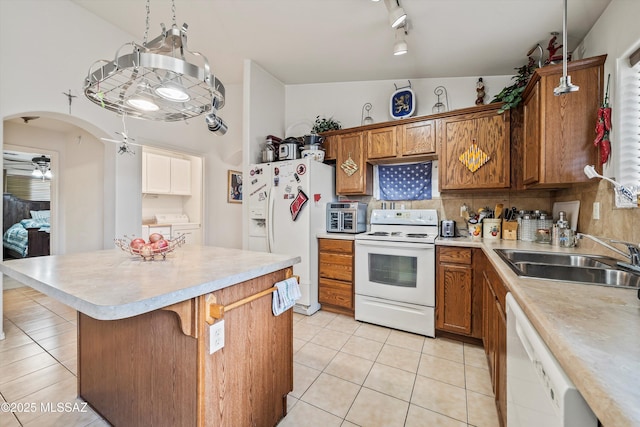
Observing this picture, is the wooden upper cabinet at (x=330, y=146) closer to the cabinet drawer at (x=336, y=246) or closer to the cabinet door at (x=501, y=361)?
the cabinet drawer at (x=336, y=246)

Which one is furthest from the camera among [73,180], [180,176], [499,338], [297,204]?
[180,176]

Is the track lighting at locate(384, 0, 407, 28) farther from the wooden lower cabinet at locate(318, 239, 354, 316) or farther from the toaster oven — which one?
the wooden lower cabinet at locate(318, 239, 354, 316)

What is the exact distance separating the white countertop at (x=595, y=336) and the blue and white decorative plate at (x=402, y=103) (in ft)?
8.07

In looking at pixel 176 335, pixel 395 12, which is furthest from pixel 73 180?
pixel 395 12

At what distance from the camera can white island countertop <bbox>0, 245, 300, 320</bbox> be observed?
844 mm

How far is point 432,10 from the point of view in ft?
7.09

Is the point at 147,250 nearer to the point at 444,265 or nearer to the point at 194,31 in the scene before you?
the point at 444,265

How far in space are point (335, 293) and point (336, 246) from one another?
0.54 metres

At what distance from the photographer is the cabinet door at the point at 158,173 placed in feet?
15.8

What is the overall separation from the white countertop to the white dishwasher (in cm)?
3

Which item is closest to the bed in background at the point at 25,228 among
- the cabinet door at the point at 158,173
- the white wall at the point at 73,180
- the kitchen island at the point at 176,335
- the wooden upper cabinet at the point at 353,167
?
the white wall at the point at 73,180

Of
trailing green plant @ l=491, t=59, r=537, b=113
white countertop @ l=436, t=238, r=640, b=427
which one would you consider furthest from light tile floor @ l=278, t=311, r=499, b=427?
trailing green plant @ l=491, t=59, r=537, b=113

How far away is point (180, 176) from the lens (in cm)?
537

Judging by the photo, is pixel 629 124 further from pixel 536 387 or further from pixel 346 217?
pixel 346 217
